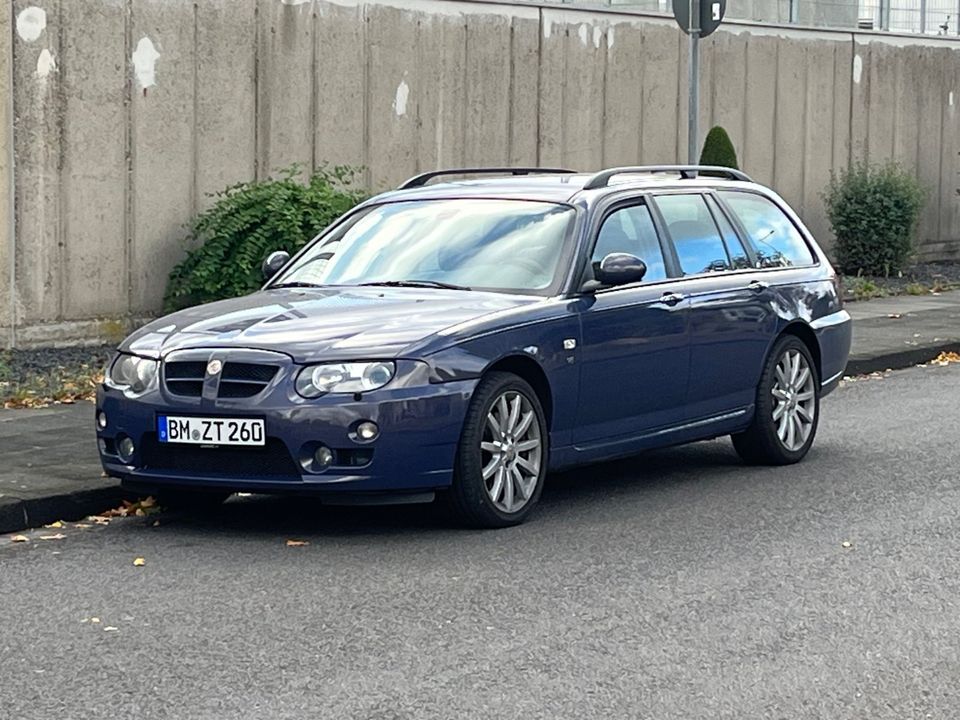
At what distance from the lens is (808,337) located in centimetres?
1145

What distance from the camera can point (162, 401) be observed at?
884cm

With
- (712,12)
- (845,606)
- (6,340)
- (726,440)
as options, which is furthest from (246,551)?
(712,12)

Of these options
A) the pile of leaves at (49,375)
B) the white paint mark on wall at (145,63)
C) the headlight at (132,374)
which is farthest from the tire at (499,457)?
the white paint mark on wall at (145,63)

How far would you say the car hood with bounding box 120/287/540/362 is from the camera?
28.5 ft

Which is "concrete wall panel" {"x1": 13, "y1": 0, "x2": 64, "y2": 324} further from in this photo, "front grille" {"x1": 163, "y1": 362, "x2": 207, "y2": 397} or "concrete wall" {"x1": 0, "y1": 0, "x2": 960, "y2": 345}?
"front grille" {"x1": 163, "y1": 362, "x2": 207, "y2": 397}

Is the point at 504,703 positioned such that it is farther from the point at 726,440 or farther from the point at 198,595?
the point at 726,440

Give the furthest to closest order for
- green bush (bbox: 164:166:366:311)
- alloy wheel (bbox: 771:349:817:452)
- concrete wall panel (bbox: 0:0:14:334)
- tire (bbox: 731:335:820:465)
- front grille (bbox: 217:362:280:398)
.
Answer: green bush (bbox: 164:166:366:311)
concrete wall panel (bbox: 0:0:14:334)
alloy wheel (bbox: 771:349:817:452)
tire (bbox: 731:335:820:465)
front grille (bbox: 217:362:280:398)

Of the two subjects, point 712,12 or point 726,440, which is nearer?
point 726,440

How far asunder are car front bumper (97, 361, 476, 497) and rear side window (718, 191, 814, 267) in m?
3.03

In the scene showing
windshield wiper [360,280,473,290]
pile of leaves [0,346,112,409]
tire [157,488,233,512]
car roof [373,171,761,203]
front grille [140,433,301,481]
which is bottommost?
tire [157,488,233,512]

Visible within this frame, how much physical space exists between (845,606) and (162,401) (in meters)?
3.06

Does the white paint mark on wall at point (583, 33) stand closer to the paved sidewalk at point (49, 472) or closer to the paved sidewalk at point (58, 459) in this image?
the paved sidewalk at point (58, 459)

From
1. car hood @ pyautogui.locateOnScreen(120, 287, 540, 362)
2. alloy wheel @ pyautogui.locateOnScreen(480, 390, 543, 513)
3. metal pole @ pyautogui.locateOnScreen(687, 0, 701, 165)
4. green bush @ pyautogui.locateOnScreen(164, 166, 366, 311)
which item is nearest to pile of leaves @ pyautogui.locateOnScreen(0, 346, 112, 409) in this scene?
green bush @ pyautogui.locateOnScreen(164, 166, 366, 311)

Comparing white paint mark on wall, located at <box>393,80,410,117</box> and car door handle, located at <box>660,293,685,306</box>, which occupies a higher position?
white paint mark on wall, located at <box>393,80,410,117</box>
